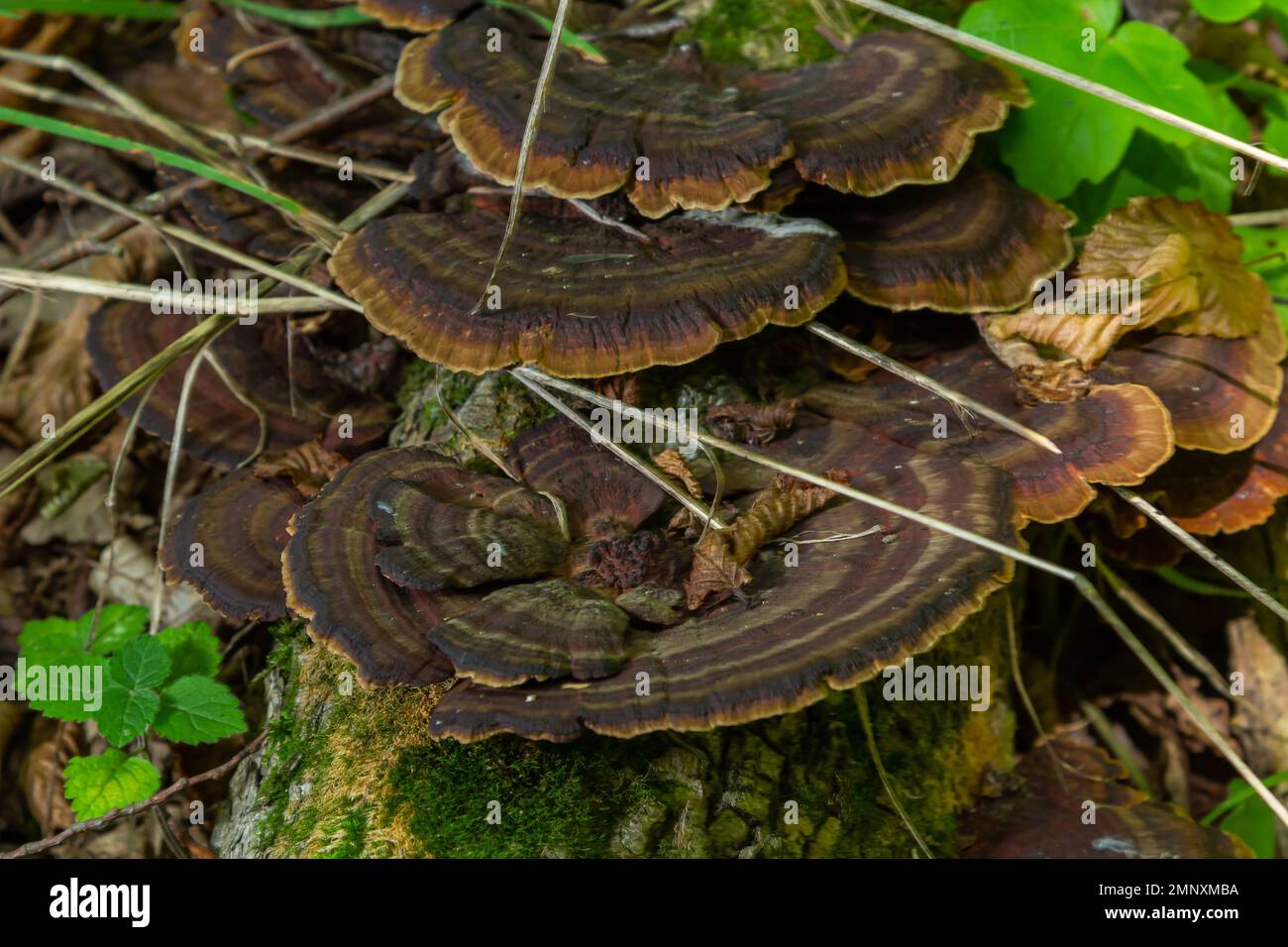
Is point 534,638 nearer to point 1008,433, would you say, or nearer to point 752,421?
point 752,421

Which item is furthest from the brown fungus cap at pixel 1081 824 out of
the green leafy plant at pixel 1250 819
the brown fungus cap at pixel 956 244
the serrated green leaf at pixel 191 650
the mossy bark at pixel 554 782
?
the serrated green leaf at pixel 191 650

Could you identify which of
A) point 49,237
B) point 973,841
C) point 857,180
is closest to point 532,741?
point 973,841

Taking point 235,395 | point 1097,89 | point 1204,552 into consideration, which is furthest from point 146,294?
point 1204,552

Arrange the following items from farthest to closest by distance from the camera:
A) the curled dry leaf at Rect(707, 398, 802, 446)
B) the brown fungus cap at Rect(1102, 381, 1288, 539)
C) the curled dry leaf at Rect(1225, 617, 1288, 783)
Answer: the curled dry leaf at Rect(1225, 617, 1288, 783) → the brown fungus cap at Rect(1102, 381, 1288, 539) → the curled dry leaf at Rect(707, 398, 802, 446)

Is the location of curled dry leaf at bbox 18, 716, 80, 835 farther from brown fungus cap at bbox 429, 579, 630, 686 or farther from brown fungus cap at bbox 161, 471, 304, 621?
brown fungus cap at bbox 429, 579, 630, 686

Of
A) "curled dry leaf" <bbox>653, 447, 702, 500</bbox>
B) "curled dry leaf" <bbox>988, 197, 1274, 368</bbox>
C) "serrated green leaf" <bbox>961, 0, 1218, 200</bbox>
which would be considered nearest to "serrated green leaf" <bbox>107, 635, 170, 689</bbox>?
"curled dry leaf" <bbox>653, 447, 702, 500</bbox>
